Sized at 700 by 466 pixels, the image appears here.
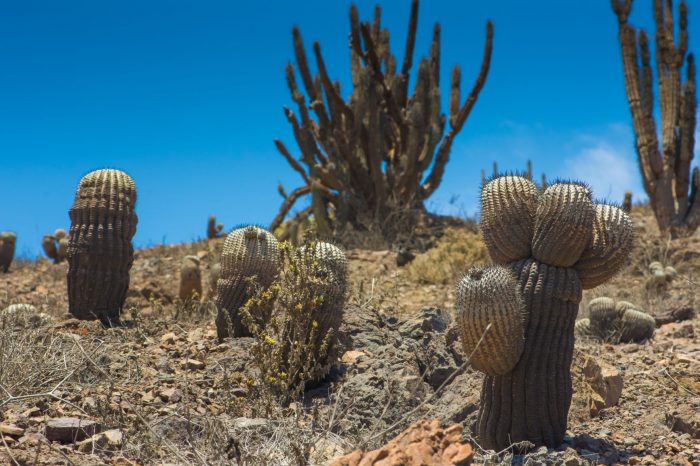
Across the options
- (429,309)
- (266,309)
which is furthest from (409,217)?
(266,309)

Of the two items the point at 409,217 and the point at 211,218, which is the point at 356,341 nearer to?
the point at 409,217

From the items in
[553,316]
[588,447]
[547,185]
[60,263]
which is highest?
[60,263]

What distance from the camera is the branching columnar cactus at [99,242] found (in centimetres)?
743

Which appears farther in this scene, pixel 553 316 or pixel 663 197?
pixel 663 197

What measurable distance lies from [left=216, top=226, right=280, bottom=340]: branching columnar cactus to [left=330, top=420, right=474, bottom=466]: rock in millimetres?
3273

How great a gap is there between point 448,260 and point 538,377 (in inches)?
224

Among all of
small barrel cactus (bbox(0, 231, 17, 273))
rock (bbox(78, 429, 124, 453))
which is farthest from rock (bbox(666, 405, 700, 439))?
small barrel cactus (bbox(0, 231, 17, 273))

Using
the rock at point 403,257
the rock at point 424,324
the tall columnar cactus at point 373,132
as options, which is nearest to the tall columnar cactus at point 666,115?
the tall columnar cactus at point 373,132

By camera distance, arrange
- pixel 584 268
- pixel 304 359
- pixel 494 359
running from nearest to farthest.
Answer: pixel 494 359, pixel 584 268, pixel 304 359

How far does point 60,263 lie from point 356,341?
28.1ft

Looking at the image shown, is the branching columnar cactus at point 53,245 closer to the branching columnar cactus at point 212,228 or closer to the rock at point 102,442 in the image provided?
the branching columnar cactus at point 212,228

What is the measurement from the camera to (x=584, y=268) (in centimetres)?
492

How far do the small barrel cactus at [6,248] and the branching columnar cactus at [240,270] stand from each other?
7344 millimetres

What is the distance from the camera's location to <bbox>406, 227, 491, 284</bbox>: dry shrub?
32.9ft
